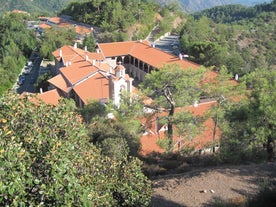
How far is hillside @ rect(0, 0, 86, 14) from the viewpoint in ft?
536

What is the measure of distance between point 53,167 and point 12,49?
5416 cm

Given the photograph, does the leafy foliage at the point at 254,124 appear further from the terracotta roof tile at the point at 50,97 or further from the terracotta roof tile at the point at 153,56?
the terracotta roof tile at the point at 153,56

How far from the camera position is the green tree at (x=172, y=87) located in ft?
61.3

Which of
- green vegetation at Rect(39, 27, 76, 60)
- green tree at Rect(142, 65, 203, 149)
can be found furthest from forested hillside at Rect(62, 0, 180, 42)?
green tree at Rect(142, 65, 203, 149)

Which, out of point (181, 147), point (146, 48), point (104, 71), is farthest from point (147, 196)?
point (146, 48)

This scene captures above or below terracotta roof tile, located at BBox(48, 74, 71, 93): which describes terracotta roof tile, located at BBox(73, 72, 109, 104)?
above

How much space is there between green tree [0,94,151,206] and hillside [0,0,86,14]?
15228 cm

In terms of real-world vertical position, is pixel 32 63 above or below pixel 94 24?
below

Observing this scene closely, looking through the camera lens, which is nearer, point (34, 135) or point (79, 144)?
point (34, 135)

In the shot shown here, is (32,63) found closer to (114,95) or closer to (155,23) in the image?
(155,23)

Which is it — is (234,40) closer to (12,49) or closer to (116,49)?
(116,49)

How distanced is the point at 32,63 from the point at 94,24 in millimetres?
15385

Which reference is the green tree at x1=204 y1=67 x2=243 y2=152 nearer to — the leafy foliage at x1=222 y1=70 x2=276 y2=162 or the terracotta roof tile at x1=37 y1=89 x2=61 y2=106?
the leafy foliage at x1=222 y1=70 x2=276 y2=162

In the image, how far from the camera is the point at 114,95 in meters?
24.9
